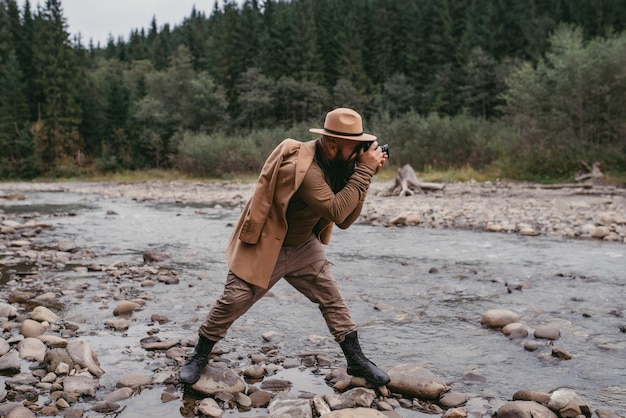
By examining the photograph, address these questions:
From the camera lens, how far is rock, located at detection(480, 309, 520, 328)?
16.5 ft

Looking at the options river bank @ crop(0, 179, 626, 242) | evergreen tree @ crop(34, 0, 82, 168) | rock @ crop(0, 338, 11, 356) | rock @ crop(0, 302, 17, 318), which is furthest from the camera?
evergreen tree @ crop(34, 0, 82, 168)

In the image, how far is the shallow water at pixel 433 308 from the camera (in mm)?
3975

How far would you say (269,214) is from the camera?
3520 mm

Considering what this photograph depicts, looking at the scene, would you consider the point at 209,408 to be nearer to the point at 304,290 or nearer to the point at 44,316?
the point at 304,290

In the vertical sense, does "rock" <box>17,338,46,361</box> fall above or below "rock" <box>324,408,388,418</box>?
below

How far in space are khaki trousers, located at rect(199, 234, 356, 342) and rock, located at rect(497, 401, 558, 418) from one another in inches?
43.5

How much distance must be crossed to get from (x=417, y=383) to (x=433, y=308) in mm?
2218

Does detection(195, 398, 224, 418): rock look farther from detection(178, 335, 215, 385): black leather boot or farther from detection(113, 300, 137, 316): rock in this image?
detection(113, 300, 137, 316): rock

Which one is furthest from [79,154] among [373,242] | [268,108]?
[373,242]

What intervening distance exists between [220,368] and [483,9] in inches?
3150

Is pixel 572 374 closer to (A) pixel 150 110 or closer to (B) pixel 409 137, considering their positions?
(B) pixel 409 137

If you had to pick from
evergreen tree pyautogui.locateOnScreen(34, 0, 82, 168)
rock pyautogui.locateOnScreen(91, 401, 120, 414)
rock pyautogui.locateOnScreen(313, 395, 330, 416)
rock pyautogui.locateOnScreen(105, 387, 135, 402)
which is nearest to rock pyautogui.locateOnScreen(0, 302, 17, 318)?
rock pyautogui.locateOnScreen(105, 387, 135, 402)

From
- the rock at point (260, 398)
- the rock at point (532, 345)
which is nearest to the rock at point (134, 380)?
the rock at point (260, 398)

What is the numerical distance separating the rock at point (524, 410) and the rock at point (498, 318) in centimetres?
180
